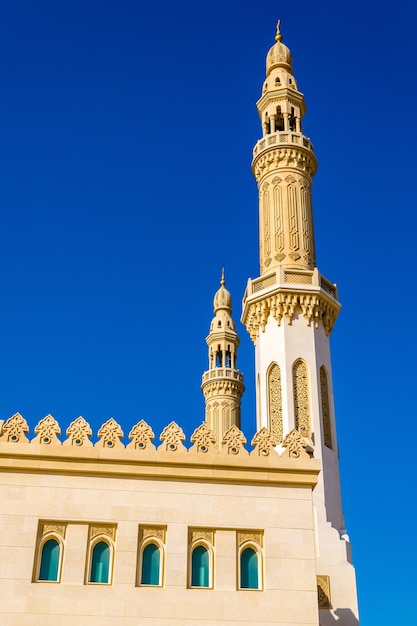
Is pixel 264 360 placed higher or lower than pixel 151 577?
higher

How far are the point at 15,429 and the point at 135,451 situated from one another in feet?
6.11

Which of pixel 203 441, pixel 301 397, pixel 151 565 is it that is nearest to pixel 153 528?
pixel 151 565

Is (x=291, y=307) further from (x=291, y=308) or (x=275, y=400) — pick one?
(x=275, y=400)

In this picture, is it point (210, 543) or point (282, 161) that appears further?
point (282, 161)

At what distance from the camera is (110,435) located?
485 inches

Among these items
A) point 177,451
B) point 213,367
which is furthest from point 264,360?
point 213,367

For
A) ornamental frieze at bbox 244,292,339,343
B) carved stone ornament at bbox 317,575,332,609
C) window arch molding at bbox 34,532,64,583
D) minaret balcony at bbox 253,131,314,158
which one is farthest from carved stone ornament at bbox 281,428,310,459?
minaret balcony at bbox 253,131,314,158

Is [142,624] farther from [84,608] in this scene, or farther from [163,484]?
[163,484]

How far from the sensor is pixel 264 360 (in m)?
19.6

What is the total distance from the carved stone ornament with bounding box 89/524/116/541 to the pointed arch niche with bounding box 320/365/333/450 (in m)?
7.87

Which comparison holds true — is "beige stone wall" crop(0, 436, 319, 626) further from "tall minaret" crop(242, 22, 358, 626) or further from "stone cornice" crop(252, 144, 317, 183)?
"stone cornice" crop(252, 144, 317, 183)

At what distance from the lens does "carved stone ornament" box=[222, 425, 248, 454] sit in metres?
12.4

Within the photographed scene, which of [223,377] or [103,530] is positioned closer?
[103,530]

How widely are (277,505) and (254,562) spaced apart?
0.90 m
